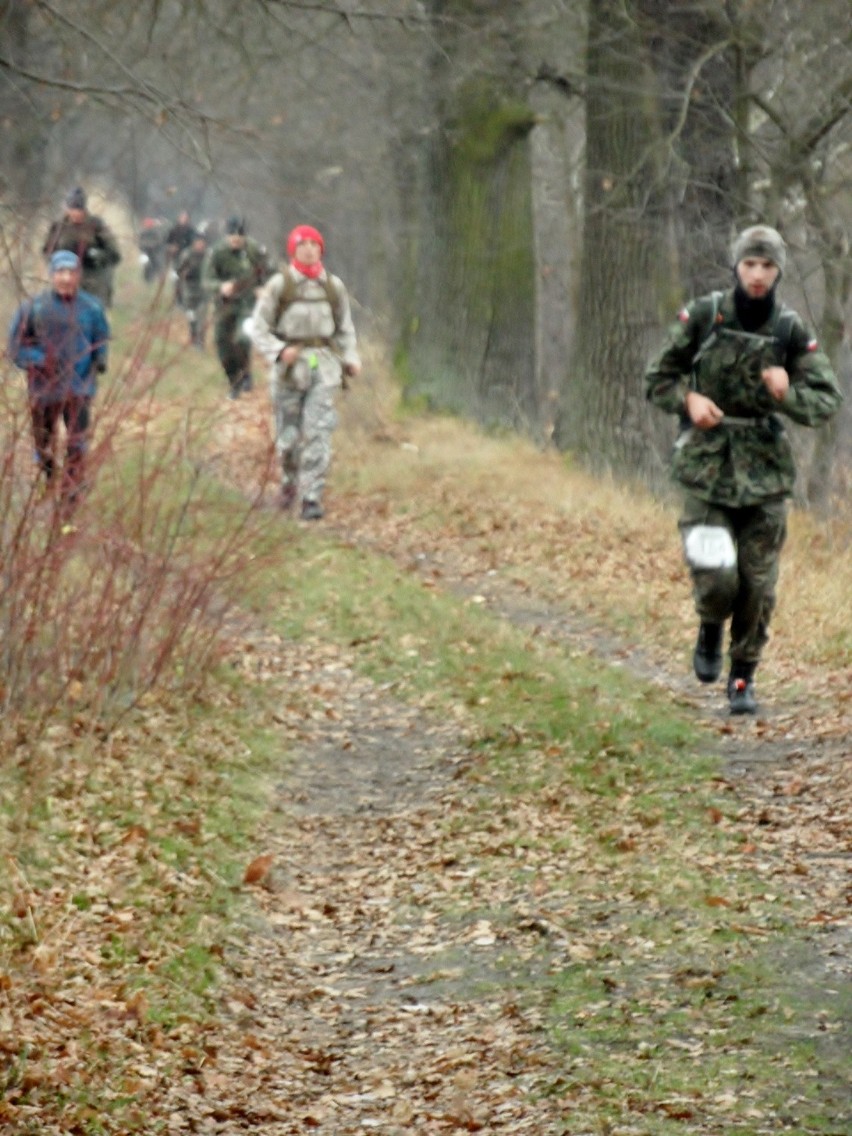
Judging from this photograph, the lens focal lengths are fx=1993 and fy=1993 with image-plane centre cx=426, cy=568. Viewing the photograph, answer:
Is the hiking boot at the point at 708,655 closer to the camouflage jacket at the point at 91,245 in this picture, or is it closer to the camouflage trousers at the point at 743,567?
the camouflage trousers at the point at 743,567

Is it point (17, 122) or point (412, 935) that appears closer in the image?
point (412, 935)

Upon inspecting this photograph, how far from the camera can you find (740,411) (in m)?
8.80

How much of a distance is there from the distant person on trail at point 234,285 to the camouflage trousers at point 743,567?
1223 cm

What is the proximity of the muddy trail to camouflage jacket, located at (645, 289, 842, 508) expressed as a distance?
1294mm

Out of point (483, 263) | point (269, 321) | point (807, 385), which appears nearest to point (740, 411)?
point (807, 385)

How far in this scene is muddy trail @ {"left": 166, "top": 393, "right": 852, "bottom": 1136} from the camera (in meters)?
5.48

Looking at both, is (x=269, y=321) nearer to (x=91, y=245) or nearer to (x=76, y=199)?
(x=76, y=199)

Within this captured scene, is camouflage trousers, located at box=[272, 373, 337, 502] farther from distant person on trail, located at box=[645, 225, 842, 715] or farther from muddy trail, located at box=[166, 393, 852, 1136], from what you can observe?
distant person on trail, located at box=[645, 225, 842, 715]

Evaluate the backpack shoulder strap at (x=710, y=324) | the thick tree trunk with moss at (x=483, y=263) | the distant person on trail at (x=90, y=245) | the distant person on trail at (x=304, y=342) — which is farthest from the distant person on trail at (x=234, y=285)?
the backpack shoulder strap at (x=710, y=324)

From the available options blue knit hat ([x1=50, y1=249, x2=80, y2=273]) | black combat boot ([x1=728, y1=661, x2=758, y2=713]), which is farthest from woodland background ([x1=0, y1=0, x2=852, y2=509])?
black combat boot ([x1=728, y1=661, x2=758, y2=713])

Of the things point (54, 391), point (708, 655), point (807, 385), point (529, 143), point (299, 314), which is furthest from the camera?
point (529, 143)

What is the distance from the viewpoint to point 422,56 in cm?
1931

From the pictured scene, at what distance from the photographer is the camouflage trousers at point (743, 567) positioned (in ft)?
29.6

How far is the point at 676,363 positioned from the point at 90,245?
508 inches
